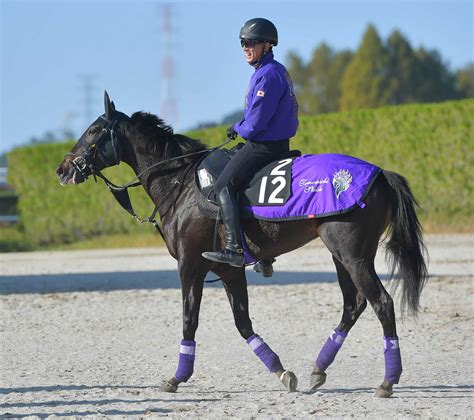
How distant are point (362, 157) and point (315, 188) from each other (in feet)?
58.8

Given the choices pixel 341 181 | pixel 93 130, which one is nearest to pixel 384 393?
pixel 341 181

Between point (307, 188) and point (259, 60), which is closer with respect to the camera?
point (307, 188)

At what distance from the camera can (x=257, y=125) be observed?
7.96 m

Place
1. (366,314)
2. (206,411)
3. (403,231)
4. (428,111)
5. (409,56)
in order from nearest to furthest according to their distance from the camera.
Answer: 1. (206,411)
2. (403,231)
3. (366,314)
4. (428,111)
5. (409,56)

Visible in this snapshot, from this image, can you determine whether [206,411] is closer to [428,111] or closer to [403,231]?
[403,231]

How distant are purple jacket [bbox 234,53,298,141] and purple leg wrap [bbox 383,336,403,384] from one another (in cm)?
190

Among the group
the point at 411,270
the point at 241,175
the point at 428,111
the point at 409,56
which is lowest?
the point at 411,270

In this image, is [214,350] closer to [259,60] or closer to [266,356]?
[266,356]

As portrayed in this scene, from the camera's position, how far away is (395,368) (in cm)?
760

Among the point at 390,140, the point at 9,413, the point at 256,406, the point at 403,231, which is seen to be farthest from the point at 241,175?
the point at 390,140

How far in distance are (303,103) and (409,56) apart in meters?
10.8

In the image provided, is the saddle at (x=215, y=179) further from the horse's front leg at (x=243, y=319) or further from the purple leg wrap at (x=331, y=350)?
the purple leg wrap at (x=331, y=350)

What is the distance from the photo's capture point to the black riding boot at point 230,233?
311 inches

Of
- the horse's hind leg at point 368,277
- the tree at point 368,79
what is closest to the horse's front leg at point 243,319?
the horse's hind leg at point 368,277
